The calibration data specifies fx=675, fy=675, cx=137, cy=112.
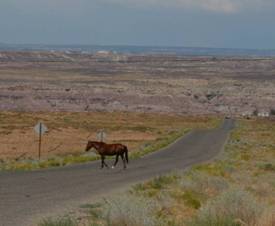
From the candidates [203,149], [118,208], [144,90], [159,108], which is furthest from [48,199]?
[144,90]

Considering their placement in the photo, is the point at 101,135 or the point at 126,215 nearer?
the point at 126,215

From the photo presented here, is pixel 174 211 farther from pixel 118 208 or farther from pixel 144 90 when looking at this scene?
pixel 144 90

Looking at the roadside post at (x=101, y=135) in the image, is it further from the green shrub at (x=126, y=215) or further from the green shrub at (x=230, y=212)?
the green shrub at (x=126, y=215)

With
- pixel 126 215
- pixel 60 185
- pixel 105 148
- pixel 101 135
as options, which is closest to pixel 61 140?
pixel 101 135

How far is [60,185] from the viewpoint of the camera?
20859mm

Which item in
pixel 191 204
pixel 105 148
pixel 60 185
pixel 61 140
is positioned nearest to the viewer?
pixel 191 204

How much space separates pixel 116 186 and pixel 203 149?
27.0 metres

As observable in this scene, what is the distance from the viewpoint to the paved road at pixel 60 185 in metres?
15.0

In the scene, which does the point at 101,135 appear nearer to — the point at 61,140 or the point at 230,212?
the point at 61,140

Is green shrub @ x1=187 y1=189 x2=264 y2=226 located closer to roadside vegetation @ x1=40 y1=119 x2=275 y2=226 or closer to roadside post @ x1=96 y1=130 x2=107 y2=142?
roadside vegetation @ x1=40 y1=119 x2=275 y2=226

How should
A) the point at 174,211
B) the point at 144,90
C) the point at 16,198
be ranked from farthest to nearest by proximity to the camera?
the point at 144,90 → the point at 16,198 → the point at 174,211

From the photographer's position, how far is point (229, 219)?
11219mm

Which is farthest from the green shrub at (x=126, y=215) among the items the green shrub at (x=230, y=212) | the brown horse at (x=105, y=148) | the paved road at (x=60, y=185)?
the brown horse at (x=105, y=148)

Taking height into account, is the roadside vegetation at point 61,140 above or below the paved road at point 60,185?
below
